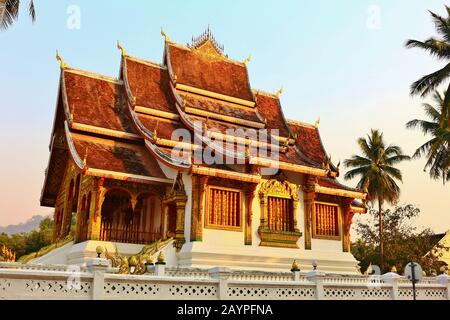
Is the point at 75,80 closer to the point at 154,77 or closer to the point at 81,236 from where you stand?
the point at 154,77

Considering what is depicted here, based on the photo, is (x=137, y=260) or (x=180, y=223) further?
(x=180, y=223)

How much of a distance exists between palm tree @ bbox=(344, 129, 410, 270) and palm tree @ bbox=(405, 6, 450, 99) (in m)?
11.4

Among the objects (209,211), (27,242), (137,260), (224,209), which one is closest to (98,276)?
(137,260)

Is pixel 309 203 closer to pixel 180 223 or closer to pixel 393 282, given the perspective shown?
pixel 180 223

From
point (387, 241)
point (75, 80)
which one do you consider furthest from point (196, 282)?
point (387, 241)

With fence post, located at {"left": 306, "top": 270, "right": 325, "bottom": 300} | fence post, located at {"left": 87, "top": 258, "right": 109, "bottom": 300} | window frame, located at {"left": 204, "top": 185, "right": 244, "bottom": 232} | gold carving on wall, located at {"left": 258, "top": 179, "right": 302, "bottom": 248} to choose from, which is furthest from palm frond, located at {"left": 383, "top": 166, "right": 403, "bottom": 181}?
fence post, located at {"left": 87, "top": 258, "right": 109, "bottom": 300}

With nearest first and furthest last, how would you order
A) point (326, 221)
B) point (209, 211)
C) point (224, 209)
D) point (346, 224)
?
point (209, 211) < point (224, 209) < point (326, 221) < point (346, 224)

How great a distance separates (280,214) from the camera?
1680cm

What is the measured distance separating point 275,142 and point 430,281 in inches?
305

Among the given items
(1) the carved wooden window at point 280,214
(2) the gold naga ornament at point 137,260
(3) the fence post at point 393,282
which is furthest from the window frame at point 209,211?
(3) the fence post at point 393,282

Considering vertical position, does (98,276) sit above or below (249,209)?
below

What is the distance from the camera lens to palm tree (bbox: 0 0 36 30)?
12305 mm

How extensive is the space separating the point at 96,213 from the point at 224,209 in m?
4.08

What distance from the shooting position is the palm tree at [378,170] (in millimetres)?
29953
